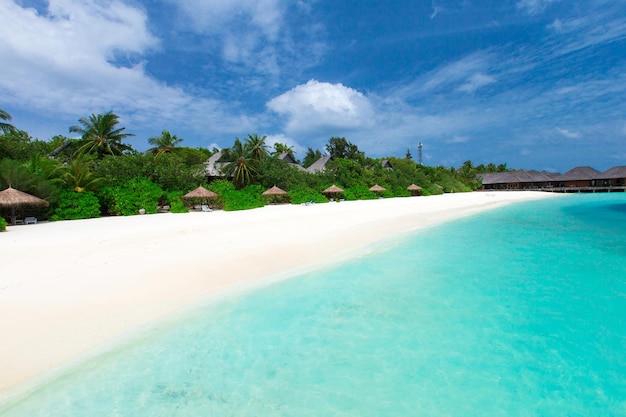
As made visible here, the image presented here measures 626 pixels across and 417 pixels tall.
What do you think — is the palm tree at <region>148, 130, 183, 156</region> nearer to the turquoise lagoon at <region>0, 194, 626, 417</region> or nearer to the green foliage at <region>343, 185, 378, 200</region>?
the green foliage at <region>343, 185, 378, 200</region>

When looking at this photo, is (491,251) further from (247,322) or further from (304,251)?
(247,322)

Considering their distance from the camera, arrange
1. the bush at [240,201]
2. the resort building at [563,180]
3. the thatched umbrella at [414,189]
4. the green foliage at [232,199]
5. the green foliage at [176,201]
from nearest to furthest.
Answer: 1. the green foliage at [176,201]
2. the bush at [240,201]
3. the green foliage at [232,199]
4. the thatched umbrella at [414,189]
5. the resort building at [563,180]

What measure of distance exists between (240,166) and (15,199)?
1532 cm

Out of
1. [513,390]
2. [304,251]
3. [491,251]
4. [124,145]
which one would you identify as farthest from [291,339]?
[124,145]

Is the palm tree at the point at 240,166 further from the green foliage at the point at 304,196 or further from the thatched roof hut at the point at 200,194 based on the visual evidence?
the thatched roof hut at the point at 200,194

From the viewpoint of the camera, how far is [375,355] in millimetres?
3701

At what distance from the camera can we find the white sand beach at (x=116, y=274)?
12.0ft

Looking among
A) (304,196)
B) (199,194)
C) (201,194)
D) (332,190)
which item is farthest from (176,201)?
(332,190)

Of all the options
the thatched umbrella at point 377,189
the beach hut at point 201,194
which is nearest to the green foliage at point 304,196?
the beach hut at point 201,194

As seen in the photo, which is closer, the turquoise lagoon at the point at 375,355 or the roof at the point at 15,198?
the turquoise lagoon at the point at 375,355

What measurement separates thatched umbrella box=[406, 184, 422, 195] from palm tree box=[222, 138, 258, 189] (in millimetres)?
19072

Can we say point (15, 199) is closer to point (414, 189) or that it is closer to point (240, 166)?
point (240, 166)

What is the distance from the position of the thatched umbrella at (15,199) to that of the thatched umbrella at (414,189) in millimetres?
32755

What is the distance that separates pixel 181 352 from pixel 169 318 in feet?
2.92
